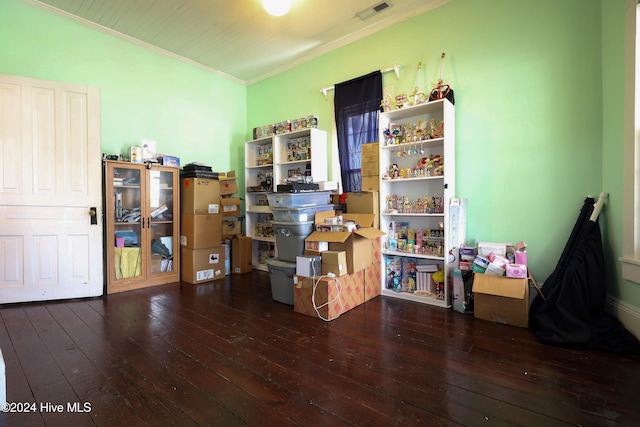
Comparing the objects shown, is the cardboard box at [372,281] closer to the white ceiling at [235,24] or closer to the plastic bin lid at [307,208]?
the plastic bin lid at [307,208]

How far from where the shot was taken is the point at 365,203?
3322 mm

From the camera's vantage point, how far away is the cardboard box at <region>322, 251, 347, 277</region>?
2.75 metres

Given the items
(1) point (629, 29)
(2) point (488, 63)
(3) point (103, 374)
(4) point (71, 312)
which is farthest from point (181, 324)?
(1) point (629, 29)

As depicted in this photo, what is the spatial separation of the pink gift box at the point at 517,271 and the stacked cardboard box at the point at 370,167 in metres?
1.46

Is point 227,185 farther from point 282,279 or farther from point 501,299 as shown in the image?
point 501,299

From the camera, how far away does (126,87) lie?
12.8 ft

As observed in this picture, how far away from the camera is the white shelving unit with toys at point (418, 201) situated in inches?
117

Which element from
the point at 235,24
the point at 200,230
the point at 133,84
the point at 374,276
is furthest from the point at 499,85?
the point at 133,84

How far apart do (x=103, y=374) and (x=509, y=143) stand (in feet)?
11.8

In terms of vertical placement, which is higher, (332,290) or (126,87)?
(126,87)

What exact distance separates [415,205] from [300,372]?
2159 millimetres

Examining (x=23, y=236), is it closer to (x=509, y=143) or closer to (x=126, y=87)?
(x=126, y=87)

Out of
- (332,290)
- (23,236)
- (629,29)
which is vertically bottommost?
(332,290)

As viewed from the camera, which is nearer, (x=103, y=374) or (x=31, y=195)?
(x=103, y=374)
